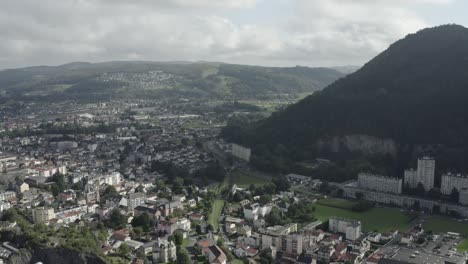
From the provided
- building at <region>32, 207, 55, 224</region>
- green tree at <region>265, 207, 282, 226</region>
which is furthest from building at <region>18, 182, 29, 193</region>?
green tree at <region>265, 207, 282, 226</region>

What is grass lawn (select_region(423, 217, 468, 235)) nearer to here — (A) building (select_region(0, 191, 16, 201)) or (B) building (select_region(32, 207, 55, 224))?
(B) building (select_region(32, 207, 55, 224))

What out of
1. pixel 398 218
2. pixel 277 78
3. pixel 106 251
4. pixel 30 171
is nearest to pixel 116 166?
pixel 30 171

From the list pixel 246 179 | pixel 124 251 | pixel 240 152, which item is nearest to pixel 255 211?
pixel 124 251

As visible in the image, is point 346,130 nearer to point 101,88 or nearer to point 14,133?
point 14,133

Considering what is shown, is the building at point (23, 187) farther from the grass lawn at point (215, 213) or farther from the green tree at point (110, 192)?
the grass lawn at point (215, 213)

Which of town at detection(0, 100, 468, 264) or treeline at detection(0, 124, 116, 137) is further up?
treeline at detection(0, 124, 116, 137)

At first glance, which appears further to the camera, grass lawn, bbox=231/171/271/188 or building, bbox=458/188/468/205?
grass lawn, bbox=231/171/271/188

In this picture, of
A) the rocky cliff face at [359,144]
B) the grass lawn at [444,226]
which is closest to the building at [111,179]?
the rocky cliff face at [359,144]
